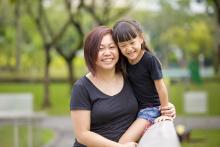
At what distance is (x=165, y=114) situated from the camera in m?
3.67

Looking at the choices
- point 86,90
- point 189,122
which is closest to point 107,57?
point 86,90

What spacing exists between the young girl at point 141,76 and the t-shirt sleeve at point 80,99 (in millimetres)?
303

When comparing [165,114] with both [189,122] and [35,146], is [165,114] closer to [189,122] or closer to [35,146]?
[35,146]

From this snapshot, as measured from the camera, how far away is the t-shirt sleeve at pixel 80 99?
348 cm

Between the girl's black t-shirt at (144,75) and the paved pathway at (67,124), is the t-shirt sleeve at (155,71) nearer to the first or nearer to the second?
the girl's black t-shirt at (144,75)

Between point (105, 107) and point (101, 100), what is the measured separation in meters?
0.05

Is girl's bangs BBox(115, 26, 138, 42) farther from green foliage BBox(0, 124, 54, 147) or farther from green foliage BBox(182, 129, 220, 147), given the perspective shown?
green foliage BBox(182, 129, 220, 147)

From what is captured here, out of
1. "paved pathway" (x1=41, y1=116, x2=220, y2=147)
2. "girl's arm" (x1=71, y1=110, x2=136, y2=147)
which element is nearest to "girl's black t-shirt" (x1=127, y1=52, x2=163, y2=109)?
"girl's arm" (x1=71, y1=110, x2=136, y2=147)

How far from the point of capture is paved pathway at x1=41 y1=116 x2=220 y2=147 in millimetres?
13867

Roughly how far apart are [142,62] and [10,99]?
10.0 metres

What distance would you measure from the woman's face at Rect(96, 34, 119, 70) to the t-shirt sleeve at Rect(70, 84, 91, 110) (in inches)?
7.1

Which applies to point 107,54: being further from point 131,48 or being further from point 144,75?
point 144,75

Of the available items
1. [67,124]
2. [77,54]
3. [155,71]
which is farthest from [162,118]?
[77,54]

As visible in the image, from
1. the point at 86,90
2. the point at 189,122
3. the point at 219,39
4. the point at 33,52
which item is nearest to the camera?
the point at 86,90
